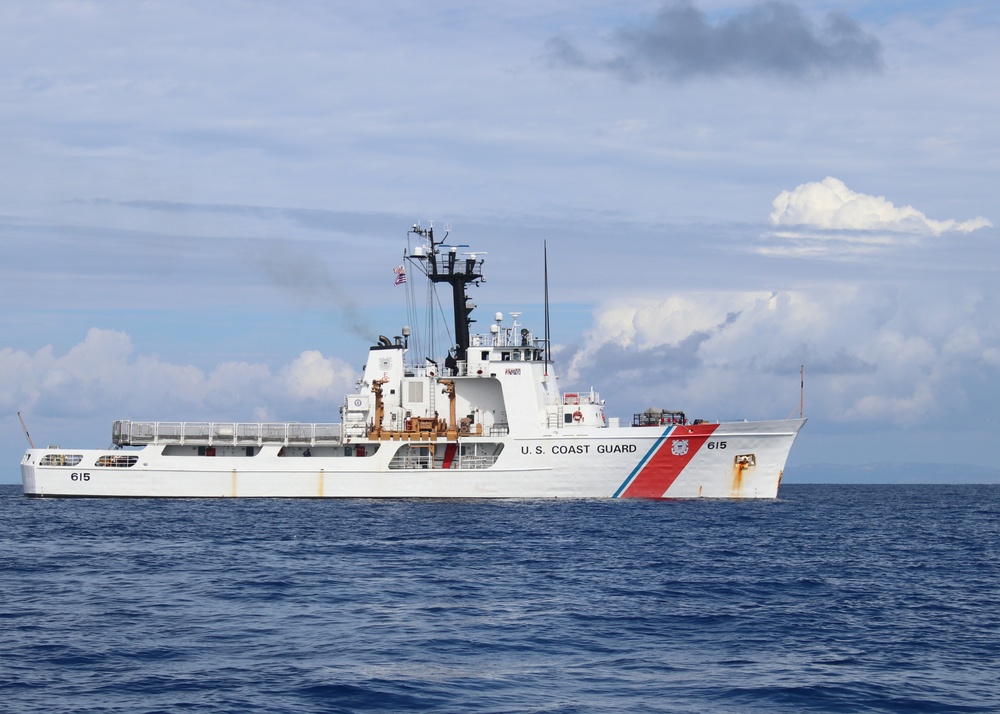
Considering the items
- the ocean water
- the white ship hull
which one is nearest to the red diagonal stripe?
the white ship hull

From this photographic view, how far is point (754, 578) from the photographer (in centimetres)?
2812

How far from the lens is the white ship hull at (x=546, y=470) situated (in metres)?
49.9

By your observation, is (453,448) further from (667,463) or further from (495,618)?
(495,618)

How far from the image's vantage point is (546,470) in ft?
165

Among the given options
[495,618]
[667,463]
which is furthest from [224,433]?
[495,618]

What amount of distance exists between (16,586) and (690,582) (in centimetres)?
1652

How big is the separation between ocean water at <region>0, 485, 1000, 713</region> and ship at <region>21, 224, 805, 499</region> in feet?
29.6

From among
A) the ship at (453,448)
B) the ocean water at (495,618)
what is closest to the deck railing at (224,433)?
the ship at (453,448)

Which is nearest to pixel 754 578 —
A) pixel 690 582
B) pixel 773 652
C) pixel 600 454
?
pixel 690 582

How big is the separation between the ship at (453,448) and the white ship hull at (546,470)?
59 millimetres

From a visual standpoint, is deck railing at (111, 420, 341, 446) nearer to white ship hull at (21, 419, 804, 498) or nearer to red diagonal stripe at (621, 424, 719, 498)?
white ship hull at (21, 419, 804, 498)

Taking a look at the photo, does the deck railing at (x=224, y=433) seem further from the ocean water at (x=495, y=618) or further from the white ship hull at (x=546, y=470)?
the ocean water at (x=495, y=618)

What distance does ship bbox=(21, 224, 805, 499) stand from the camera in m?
50.1

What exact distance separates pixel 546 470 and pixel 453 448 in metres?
5.36
